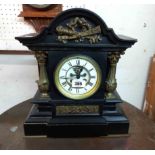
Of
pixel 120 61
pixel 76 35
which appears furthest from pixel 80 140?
pixel 120 61

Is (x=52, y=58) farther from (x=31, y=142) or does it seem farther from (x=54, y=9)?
(x=54, y=9)

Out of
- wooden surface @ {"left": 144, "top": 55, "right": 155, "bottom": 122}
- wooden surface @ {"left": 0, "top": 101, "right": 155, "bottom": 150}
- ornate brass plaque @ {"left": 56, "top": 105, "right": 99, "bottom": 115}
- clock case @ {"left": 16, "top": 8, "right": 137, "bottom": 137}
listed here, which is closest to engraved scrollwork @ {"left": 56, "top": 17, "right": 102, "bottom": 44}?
clock case @ {"left": 16, "top": 8, "right": 137, "bottom": 137}

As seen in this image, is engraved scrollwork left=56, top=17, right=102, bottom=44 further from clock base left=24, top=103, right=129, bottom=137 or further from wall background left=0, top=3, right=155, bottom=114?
wall background left=0, top=3, right=155, bottom=114

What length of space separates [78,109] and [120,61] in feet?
1.93

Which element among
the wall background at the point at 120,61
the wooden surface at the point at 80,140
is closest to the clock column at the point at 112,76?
the wooden surface at the point at 80,140

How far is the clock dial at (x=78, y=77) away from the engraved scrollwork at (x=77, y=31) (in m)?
0.07

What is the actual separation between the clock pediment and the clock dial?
6 cm

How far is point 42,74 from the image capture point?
2.54 feet

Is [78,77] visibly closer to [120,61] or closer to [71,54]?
[71,54]

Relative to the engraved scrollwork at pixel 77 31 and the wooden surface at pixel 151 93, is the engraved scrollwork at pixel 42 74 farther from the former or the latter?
the wooden surface at pixel 151 93

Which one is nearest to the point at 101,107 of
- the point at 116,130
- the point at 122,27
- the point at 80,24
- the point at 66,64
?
the point at 116,130

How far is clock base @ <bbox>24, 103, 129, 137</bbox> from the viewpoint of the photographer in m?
0.80

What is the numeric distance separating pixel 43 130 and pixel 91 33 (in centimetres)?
43

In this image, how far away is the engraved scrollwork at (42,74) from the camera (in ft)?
2.45
